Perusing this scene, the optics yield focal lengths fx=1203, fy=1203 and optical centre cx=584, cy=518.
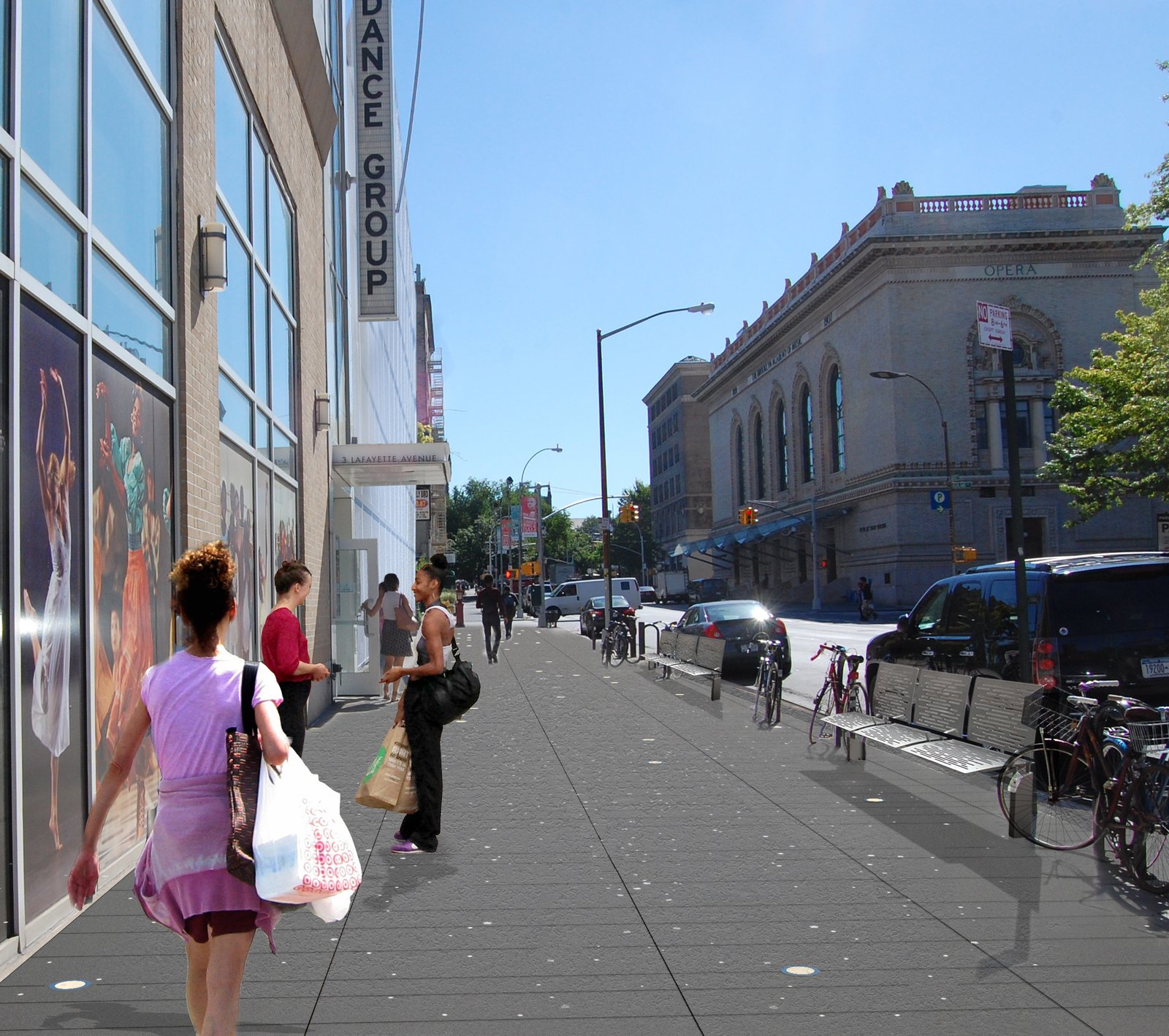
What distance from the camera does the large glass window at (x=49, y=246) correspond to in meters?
5.66

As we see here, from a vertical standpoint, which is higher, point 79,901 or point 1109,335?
point 1109,335

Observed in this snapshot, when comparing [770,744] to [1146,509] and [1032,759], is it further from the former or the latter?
[1146,509]

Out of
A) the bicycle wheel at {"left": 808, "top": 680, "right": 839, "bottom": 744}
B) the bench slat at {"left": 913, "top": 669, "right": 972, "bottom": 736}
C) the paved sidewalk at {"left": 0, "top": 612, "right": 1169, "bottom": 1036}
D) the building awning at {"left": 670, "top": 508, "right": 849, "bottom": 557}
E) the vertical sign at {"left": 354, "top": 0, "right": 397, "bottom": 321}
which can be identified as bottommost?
the paved sidewalk at {"left": 0, "top": 612, "right": 1169, "bottom": 1036}

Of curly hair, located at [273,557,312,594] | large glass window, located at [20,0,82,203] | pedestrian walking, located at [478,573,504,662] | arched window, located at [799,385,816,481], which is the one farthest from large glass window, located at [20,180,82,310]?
arched window, located at [799,385,816,481]

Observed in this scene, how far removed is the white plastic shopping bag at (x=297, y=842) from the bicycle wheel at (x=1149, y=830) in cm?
434

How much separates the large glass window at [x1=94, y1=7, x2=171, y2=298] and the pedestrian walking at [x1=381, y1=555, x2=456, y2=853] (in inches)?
111

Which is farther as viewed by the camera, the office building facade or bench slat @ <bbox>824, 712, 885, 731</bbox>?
the office building facade

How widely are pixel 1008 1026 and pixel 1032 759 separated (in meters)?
3.24

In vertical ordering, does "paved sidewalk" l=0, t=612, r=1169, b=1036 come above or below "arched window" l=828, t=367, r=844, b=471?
below

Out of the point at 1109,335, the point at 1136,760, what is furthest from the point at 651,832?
the point at 1109,335

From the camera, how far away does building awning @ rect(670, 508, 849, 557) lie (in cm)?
6662

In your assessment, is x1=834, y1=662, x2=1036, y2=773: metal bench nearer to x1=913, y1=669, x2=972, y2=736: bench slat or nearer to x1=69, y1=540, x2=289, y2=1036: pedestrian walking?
x1=913, y1=669, x2=972, y2=736: bench slat

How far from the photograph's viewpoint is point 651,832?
7.80 metres

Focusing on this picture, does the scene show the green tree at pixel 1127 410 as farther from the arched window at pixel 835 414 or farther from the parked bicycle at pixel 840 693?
the arched window at pixel 835 414
